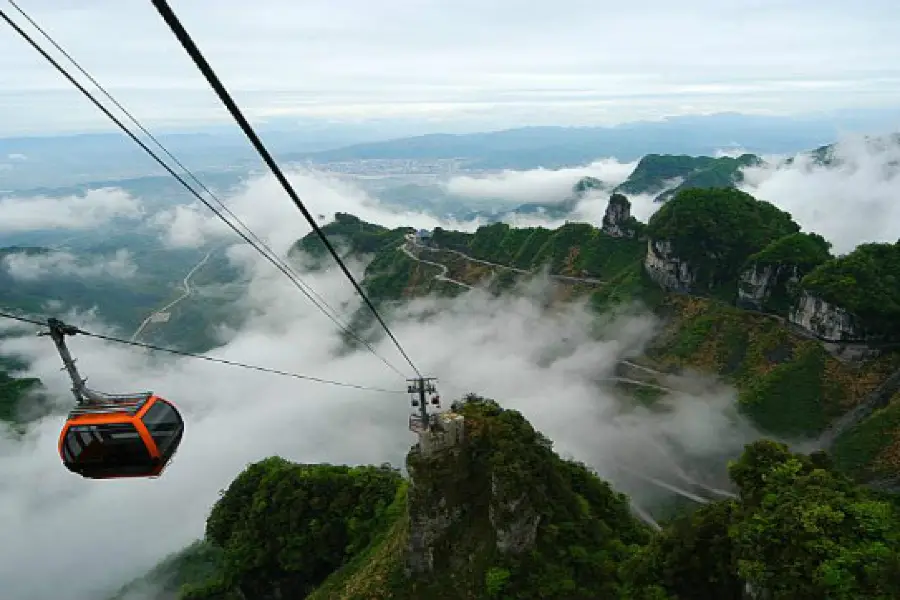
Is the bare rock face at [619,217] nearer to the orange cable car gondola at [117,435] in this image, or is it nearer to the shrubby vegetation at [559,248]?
the shrubby vegetation at [559,248]

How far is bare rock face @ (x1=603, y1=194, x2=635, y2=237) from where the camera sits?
4094 inches

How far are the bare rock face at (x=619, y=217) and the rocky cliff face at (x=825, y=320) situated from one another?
40.4 m

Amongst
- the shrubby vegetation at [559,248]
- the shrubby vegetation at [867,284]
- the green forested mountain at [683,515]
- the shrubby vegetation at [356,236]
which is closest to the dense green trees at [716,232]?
the green forested mountain at [683,515]

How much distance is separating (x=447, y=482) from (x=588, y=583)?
9.77 meters

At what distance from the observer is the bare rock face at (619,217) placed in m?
104

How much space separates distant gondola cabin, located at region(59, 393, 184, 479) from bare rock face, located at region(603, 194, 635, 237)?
9845 cm

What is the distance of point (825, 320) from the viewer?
6359 centimetres

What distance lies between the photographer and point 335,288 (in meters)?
184

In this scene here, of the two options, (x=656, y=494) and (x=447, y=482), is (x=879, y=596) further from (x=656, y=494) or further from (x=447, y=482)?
(x=656, y=494)

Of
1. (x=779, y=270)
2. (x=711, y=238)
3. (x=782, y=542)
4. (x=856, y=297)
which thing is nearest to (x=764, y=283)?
(x=779, y=270)

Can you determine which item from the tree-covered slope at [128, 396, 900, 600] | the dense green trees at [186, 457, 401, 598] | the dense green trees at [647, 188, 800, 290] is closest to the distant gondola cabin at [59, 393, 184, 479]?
the tree-covered slope at [128, 396, 900, 600]

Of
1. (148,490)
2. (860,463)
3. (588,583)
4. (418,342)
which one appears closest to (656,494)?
(860,463)

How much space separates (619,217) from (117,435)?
101941 millimetres

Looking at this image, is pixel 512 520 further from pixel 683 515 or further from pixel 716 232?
pixel 716 232
